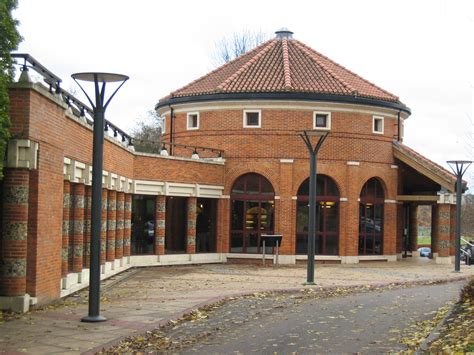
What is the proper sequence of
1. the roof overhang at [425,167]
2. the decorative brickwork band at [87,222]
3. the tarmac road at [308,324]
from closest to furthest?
the tarmac road at [308,324] < the decorative brickwork band at [87,222] < the roof overhang at [425,167]

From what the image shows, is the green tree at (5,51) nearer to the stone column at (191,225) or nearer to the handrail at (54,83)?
the handrail at (54,83)

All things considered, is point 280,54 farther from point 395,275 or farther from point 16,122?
point 16,122

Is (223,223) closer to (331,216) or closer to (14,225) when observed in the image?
(331,216)

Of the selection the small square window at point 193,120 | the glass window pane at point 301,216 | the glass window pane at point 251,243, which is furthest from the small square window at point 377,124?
the small square window at point 193,120

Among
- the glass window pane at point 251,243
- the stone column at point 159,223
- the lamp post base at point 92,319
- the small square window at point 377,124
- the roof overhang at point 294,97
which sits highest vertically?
the roof overhang at point 294,97

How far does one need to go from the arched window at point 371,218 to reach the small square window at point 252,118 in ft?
17.4

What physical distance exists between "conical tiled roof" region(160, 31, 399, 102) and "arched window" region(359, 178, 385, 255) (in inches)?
152

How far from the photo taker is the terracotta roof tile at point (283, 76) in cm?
3269

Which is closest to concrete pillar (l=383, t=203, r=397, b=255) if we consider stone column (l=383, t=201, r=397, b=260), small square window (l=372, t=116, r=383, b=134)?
stone column (l=383, t=201, r=397, b=260)

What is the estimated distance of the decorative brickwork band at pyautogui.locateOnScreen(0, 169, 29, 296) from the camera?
1402 cm

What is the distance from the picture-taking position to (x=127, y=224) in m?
27.1

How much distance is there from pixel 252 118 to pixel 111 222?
10.2 meters

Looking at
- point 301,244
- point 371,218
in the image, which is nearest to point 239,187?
point 301,244

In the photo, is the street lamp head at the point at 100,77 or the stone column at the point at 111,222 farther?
the stone column at the point at 111,222
